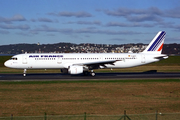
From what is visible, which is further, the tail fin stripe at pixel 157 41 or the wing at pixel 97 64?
the tail fin stripe at pixel 157 41

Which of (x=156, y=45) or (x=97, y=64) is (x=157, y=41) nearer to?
(x=156, y=45)

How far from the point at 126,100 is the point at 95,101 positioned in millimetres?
2855

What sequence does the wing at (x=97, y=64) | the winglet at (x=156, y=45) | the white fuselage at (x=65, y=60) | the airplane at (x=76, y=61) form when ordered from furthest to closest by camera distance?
the winglet at (x=156, y=45) < the white fuselage at (x=65, y=60) < the airplane at (x=76, y=61) < the wing at (x=97, y=64)

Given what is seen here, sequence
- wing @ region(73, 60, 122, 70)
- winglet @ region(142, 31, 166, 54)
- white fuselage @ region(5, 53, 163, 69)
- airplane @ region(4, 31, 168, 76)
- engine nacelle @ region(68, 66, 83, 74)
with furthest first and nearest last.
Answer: winglet @ region(142, 31, 166, 54) < white fuselage @ region(5, 53, 163, 69) < airplane @ region(4, 31, 168, 76) < wing @ region(73, 60, 122, 70) < engine nacelle @ region(68, 66, 83, 74)

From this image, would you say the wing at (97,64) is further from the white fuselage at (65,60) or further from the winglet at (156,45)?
the winglet at (156,45)

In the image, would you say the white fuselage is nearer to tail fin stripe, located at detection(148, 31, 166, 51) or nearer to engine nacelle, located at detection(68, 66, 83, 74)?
Result: tail fin stripe, located at detection(148, 31, 166, 51)

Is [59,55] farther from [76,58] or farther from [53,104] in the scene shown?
[53,104]

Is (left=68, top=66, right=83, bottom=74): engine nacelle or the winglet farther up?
the winglet

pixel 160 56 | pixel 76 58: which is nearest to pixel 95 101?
pixel 76 58

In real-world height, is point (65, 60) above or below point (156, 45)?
below

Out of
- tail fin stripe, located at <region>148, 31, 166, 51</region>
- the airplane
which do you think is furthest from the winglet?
the airplane

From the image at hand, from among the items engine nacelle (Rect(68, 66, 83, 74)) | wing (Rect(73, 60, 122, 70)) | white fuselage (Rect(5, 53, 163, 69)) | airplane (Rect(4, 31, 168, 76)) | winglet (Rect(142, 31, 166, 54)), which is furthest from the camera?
winglet (Rect(142, 31, 166, 54))

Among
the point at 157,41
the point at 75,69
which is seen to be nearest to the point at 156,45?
the point at 157,41

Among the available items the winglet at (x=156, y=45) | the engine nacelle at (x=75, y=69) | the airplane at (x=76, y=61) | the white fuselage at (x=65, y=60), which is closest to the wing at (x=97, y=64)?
the airplane at (x=76, y=61)
